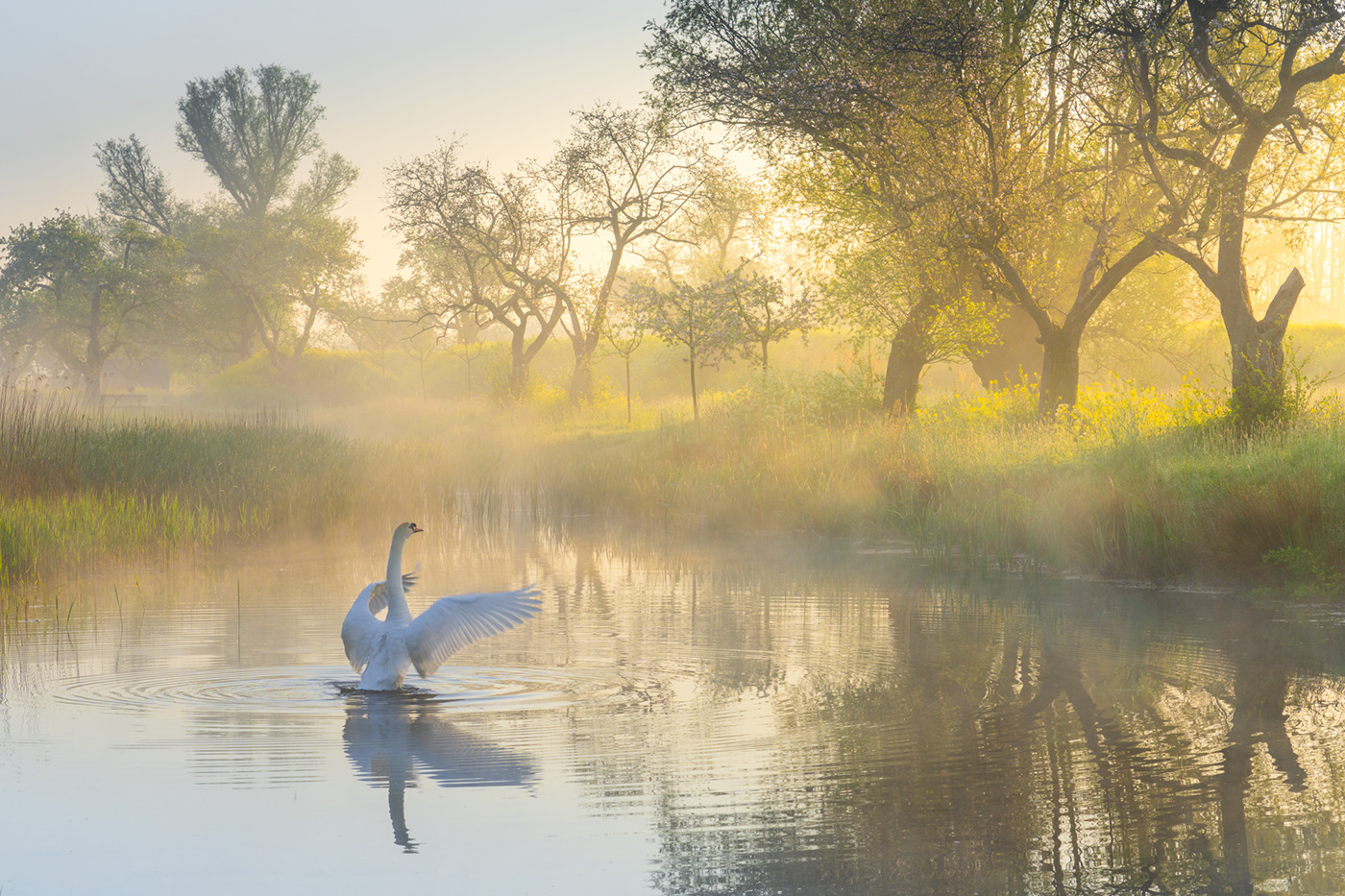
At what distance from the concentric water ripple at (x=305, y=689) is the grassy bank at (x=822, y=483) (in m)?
5.08

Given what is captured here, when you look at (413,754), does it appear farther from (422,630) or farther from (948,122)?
(948,122)

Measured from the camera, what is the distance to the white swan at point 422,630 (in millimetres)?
7266

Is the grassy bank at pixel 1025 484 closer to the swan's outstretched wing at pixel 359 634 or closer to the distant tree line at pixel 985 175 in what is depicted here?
the distant tree line at pixel 985 175

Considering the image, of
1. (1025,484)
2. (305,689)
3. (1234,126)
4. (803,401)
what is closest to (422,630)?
(305,689)

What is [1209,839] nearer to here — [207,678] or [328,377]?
[207,678]

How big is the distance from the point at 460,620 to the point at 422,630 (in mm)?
262

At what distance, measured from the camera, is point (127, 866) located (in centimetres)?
458

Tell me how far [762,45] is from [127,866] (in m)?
18.5

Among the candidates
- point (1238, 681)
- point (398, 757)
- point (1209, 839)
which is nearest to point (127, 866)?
point (398, 757)

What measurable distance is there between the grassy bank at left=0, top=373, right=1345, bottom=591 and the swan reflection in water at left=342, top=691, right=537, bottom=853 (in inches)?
261

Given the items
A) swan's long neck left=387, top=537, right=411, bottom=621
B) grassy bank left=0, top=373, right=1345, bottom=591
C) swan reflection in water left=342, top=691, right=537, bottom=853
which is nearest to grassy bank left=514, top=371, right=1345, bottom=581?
grassy bank left=0, top=373, right=1345, bottom=591

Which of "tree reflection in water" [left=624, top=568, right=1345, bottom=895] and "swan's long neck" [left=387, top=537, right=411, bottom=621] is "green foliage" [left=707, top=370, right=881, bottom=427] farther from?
"swan's long neck" [left=387, top=537, right=411, bottom=621]

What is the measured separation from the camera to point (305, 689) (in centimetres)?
769

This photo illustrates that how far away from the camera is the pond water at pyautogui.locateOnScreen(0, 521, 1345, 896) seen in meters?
4.48
